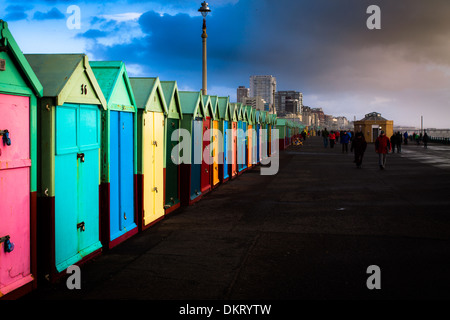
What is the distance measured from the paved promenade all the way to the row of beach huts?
33 centimetres

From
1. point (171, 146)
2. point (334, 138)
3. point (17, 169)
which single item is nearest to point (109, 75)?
point (17, 169)

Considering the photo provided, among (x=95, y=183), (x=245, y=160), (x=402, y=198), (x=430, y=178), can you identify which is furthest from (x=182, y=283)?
(x=245, y=160)

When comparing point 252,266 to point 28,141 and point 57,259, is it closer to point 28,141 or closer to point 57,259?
point 57,259

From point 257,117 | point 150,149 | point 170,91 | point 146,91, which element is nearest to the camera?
point 146,91

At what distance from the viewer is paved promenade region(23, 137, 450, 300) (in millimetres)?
5102

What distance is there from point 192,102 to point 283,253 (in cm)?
588

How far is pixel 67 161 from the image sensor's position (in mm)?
→ 5660

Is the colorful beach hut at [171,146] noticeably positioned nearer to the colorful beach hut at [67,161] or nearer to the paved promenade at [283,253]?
the paved promenade at [283,253]

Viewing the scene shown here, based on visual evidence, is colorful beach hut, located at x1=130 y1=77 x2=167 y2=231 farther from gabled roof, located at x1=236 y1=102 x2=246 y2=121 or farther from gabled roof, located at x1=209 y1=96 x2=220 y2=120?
gabled roof, located at x1=236 y1=102 x2=246 y2=121

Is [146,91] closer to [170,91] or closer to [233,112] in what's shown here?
[170,91]

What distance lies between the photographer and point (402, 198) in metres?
12.0

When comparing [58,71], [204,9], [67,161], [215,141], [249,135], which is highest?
[204,9]

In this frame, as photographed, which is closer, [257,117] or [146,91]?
[146,91]

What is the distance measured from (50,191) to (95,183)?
4.31 feet
